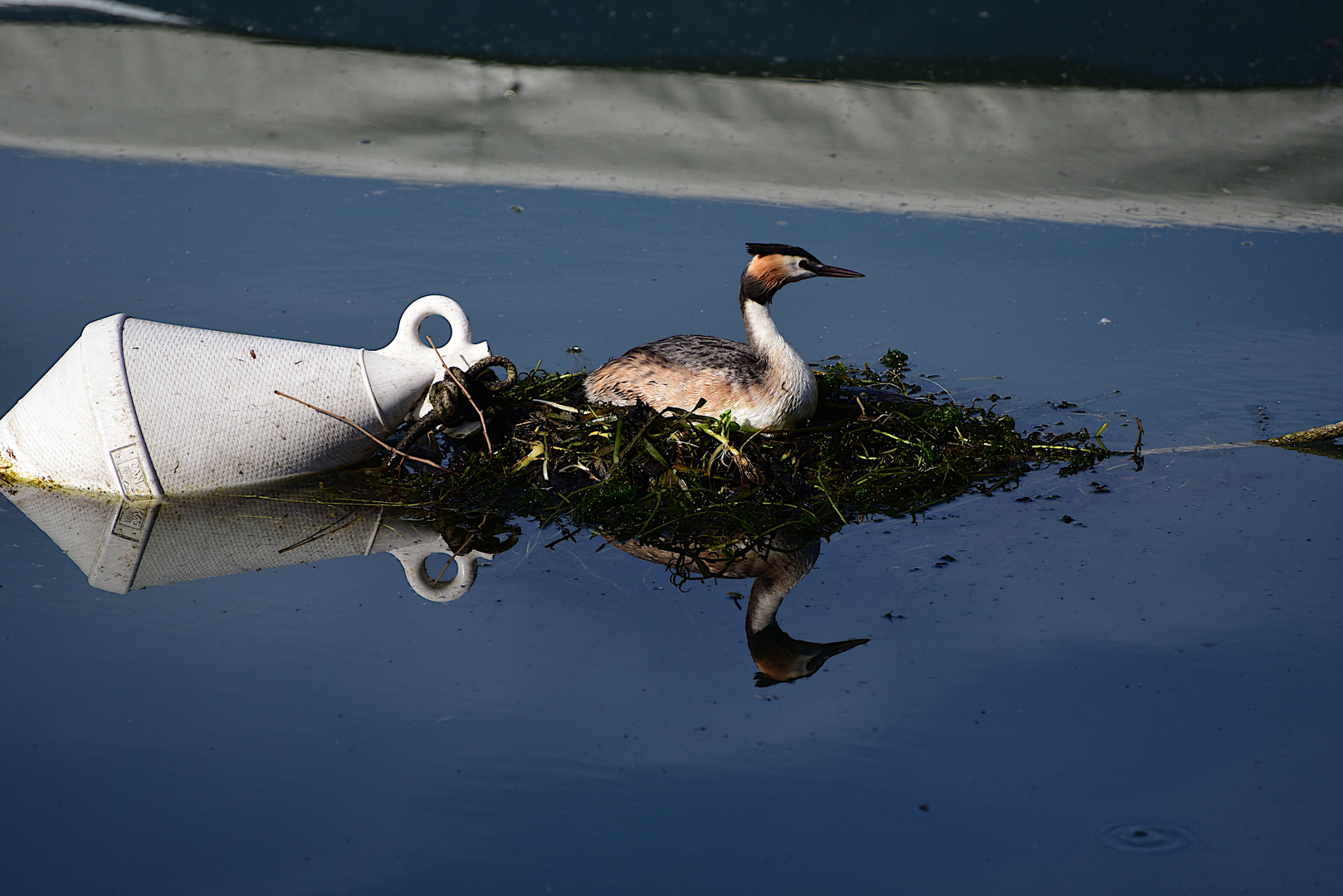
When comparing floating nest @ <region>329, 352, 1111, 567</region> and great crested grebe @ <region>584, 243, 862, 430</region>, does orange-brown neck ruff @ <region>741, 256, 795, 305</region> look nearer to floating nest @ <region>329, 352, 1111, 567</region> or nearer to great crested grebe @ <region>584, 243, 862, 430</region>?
great crested grebe @ <region>584, 243, 862, 430</region>

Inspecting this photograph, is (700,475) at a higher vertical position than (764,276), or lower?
lower

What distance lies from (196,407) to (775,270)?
8.31 feet

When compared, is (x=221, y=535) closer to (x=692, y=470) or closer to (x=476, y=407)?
(x=476, y=407)

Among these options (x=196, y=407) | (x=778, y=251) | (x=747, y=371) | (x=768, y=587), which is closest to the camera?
(x=768, y=587)

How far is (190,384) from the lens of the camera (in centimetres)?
525

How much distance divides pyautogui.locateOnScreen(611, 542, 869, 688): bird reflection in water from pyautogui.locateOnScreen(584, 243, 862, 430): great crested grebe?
71cm

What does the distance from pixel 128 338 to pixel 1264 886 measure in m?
4.57

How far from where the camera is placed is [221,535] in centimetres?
506

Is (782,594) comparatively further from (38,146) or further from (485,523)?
(38,146)

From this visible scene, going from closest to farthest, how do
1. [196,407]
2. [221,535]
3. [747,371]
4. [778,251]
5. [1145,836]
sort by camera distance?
[1145,836], [221,535], [196,407], [747,371], [778,251]

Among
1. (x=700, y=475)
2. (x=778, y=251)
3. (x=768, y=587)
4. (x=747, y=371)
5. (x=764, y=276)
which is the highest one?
(x=778, y=251)

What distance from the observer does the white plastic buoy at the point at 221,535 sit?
4.76 meters

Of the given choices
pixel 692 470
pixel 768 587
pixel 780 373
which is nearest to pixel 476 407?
pixel 692 470

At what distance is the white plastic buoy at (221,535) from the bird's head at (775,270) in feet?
5.60
